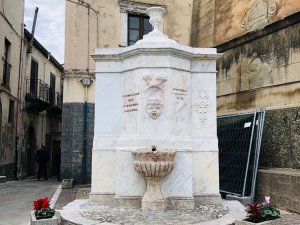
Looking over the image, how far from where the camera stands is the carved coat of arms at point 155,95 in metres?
6.68

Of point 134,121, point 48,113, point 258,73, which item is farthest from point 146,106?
point 48,113

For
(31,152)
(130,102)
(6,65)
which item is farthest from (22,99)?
(130,102)

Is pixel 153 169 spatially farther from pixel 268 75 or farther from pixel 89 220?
pixel 268 75

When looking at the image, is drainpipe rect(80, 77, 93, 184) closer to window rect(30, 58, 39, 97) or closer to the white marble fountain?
the white marble fountain

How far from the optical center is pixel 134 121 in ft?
22.6

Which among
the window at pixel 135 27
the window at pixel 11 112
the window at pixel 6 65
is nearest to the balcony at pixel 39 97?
the window at pixel 11 112

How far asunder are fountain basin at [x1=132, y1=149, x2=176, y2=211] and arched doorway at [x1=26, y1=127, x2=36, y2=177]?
16423 mm

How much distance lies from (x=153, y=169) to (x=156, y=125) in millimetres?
822

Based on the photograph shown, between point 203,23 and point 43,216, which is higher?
point 203,23

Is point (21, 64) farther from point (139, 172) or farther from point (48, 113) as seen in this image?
point (139, 172)

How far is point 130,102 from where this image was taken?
23.0ft

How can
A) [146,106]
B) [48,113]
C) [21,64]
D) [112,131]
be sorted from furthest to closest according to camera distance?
[48,113]
[21,64]
[112,131]
[146,106]

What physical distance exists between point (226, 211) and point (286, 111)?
11.0 ft

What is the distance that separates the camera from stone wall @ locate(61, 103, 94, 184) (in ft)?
47.0
